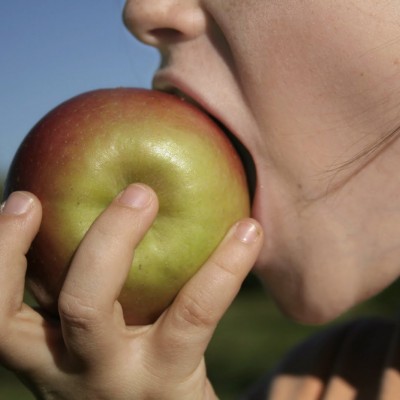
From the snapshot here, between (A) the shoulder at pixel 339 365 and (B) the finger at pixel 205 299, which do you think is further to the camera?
(A) the shoulder at pixel 339 365

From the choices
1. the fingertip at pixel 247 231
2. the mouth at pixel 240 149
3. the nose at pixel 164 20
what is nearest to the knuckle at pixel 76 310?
the fingertip at pixel 247 231

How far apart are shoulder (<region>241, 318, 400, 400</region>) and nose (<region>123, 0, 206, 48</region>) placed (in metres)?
0.77

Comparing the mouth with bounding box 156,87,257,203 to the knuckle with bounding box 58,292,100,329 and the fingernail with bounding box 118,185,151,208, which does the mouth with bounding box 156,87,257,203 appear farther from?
the knuckle with bounding box 58,292,100,329

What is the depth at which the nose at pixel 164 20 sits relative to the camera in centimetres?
139

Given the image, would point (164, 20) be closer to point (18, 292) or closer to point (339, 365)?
point (18, 292)

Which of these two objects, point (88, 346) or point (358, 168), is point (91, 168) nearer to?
point (88, 346)

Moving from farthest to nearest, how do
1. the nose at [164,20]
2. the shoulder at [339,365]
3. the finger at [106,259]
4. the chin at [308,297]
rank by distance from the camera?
the shoulder at [339,365] → the chin at [308,297] → the nose at [164,20] → the finger at [106,259]

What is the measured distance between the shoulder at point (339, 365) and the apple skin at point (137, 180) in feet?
1.76

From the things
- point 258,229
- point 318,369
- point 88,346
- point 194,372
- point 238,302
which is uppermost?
point 258,229

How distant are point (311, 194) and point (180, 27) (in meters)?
0.38

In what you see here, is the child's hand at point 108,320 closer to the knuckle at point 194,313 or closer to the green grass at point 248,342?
the knuckle at point 194,313

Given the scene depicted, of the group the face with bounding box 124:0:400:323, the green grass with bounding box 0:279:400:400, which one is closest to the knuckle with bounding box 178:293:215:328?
the face with bounding box 124:0:400:323

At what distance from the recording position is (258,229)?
135 cm

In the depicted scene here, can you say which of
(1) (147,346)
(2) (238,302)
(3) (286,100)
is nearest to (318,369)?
(1) (147,346)
